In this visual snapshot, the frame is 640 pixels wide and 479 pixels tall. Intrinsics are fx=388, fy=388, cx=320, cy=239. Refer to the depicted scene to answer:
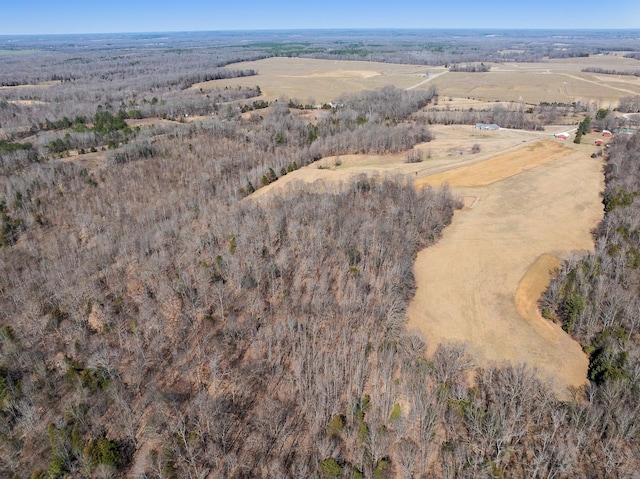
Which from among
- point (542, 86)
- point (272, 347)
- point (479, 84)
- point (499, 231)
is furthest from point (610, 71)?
point (272, 347)

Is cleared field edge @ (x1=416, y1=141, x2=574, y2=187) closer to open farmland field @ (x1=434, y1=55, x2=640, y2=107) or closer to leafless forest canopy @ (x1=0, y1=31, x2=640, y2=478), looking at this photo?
leafless forest canopy @ (x1=0, y1=31, x2=640, y2=478)

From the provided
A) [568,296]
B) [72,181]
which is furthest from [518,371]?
[72,181]

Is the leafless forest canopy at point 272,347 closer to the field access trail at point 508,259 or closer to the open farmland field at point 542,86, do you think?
the field access trail at point 508,259

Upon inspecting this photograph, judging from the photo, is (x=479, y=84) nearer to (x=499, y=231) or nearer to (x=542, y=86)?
(x=542, y=86)

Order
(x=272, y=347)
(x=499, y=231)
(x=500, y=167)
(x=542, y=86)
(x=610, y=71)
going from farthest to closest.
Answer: (x=610, y=71) < (x=542, y=86) < (x=500, y=167) < (x=499, y=231) < (x=272, y=347)

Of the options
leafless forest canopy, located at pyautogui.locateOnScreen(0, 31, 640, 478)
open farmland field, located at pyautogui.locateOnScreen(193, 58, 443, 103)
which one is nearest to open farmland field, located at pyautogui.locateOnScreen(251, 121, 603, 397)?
leafless forest canopy, located at pyautogui.locateOnScreen(0, 31, 640, 478)

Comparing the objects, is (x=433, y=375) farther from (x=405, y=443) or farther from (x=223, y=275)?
(x=223, y=275)

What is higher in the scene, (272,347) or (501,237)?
(501,237)
